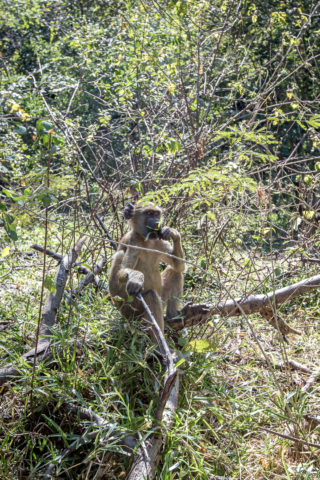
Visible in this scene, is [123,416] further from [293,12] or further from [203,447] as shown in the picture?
[293,12]

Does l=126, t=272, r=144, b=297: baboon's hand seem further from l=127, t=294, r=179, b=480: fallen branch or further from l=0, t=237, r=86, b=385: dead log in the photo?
l=127, t=294, r=179, b=480: fallen branch

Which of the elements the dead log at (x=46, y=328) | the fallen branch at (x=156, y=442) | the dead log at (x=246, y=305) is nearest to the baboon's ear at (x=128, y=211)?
the dead log at (x=46, y=328)

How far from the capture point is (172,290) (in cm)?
535

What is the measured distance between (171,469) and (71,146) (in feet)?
11.9

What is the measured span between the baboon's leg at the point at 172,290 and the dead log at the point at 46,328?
990mm

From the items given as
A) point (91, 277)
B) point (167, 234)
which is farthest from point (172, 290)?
point (91, 277)

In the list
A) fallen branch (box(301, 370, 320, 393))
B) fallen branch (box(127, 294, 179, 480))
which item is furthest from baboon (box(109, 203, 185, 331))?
fallen branch (box(301, 370, 320, 393))

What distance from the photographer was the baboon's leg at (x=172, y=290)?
17.5 feet

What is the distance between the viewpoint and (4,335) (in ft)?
15.3

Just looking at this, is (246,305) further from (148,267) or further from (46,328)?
(46,328)

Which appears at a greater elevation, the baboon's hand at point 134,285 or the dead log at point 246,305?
the baboon's hand at point 134,285

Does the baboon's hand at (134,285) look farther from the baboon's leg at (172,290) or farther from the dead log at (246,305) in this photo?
the baboon's leg at (172,290)

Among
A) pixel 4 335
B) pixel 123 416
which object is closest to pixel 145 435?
pixel 123 416

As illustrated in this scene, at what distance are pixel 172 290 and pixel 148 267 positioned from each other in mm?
395
